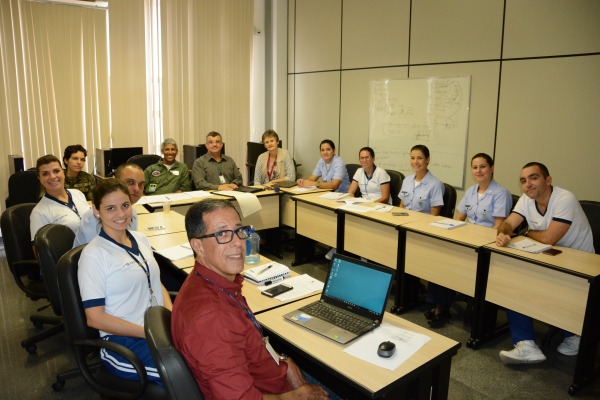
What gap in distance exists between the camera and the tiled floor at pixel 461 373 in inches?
101

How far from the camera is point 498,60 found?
14.1 feet

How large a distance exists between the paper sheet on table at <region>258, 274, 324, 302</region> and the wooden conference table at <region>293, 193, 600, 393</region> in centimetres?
130

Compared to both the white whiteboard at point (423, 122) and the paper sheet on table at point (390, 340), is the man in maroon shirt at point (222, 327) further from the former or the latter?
the white whiteboard at point (423, 122)

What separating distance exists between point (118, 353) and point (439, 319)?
2499mm

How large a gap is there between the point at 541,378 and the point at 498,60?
9.71 ft

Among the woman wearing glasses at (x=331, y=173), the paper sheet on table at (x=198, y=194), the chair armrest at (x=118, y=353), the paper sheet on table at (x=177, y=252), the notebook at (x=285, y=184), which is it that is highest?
the woman wearing glasses at (x=331, y=173)

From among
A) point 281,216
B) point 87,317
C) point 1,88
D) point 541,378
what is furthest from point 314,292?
point 1,88

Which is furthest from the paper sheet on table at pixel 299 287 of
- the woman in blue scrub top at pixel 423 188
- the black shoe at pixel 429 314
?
the woman in blue scrub top at pixel 423 188

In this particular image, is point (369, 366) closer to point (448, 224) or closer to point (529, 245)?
point (529, 245)

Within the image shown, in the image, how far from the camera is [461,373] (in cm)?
278

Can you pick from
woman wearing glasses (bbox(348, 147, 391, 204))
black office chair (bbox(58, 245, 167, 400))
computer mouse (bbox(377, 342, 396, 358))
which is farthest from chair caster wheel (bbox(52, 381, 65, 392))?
woman wearing glasses (bbox(348, 147, 391, 204))

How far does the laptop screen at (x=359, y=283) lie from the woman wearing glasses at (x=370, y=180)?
2697mm

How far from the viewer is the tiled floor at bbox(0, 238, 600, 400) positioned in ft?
8.43

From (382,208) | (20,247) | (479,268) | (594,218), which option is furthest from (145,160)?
(594,218)
